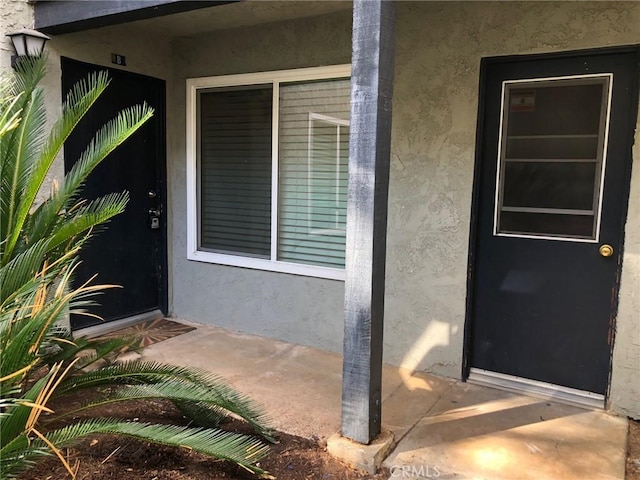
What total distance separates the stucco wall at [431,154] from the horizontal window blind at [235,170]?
12.5 inches

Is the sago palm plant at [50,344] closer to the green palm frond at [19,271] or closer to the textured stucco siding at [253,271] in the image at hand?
the green palm frond at [19,271]

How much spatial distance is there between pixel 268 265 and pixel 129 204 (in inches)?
55.8

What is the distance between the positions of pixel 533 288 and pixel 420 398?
3.43 ft

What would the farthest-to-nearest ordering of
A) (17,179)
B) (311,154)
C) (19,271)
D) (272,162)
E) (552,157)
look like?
(272,162) < (311,154) < (552,157) < (17,179) < (19,271)

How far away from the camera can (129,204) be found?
4688 mm

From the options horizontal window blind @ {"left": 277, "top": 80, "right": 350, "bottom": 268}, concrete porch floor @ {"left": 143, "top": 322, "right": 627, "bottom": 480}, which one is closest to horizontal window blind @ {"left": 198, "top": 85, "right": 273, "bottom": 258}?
horizontal window blind @ {"left": 277, "top": 80, "right": 350, "bottom": 268}

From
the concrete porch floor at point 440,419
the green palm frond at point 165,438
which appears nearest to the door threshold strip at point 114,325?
the concrete porch floor at point 440,419

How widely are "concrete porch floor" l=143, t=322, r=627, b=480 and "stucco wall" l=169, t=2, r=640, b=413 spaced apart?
0.28m

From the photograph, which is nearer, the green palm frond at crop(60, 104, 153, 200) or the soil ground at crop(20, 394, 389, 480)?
the soil ground at crop(20, 394, 389, 480)

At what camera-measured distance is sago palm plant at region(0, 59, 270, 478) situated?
202 centimetres

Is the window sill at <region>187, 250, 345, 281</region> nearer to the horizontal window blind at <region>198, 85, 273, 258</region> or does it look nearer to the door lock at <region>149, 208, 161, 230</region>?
the horizontal window blind at <region>198, 85, 273, 258</region>

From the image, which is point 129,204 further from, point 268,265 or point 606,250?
point 606,250

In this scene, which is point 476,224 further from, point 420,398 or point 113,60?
point 113,60

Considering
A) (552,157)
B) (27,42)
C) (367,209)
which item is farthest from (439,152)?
(27,42)
